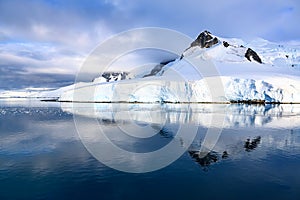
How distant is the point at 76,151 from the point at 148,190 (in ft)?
21.3

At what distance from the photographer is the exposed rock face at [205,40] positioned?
386ft

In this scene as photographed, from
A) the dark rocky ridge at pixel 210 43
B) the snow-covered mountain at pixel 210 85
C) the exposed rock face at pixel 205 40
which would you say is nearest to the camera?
the snow-covered mountain at pixel 210 85

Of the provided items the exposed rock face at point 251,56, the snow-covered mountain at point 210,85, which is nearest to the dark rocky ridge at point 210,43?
the exposed rock face at point 251,56

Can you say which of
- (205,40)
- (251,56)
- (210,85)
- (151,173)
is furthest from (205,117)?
(205,40)

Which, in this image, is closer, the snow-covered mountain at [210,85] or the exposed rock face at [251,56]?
the snow-covered mountain at [210,85]

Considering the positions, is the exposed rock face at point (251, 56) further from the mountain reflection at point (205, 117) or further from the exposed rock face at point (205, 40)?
the mountain reflection at point (205, 117)

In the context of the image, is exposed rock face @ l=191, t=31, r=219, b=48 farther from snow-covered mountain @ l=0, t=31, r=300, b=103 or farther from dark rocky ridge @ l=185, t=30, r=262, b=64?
snow-covered mountain @ l=0, t=31, r=300, b=103

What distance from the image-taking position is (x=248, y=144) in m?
15.9

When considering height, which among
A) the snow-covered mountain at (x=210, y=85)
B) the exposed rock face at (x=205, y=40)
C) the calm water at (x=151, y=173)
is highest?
the exposed rock face at (x=205, y=40)

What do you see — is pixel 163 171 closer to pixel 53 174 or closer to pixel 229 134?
pixel 53 174

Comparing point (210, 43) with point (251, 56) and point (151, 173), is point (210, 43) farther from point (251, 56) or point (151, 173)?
point (151, 173)

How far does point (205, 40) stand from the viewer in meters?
122

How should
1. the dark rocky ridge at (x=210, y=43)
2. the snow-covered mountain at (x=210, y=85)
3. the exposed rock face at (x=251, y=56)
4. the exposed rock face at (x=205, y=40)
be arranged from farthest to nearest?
the exposed rock face at (x=205, y=40)
the dark rocky ridge at (x=210, y=43)
the exposed rock face at (x=251, y=56)
the snow-covered mountain at (x=210, y=85)

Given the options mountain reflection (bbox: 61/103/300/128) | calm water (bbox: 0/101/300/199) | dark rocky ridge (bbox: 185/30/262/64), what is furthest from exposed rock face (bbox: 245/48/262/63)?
calm water (bbox: 0/101/300/199)
